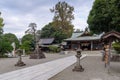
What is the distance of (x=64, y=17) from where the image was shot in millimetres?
52781

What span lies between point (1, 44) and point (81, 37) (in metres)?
23.3

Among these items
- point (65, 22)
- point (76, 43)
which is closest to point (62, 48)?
point (76, 43)

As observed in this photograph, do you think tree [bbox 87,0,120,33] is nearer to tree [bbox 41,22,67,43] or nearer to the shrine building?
the shrine building

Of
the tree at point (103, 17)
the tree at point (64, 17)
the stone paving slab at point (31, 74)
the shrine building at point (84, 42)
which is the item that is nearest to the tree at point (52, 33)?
the tree at point (64, 17)

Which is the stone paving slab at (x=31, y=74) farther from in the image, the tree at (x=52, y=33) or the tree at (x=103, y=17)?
the tree at (x=52, y=33)

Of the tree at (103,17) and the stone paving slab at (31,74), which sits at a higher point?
the tree at (103,17)

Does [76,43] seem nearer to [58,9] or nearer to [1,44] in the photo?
[58,9]

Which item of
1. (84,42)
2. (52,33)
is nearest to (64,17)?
(52,33)

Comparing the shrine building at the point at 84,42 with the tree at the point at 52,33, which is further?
the tree at the point at 52,33

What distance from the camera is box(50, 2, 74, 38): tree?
52281mm

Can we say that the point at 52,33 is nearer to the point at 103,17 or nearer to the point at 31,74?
the point at 103,17

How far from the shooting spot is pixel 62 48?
43.4 meters

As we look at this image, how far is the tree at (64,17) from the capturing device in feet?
172

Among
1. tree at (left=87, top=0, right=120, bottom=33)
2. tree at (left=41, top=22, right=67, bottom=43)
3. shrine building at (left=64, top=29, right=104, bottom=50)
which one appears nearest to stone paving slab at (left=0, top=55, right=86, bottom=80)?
tree at (left=87, top=0, right=120, bottom=33)
